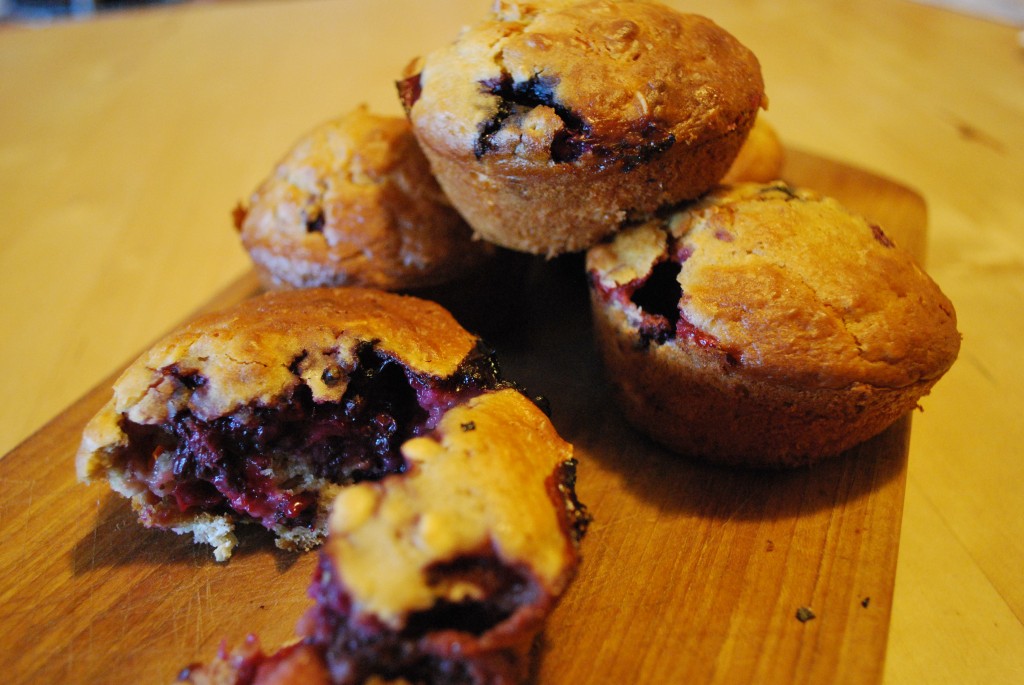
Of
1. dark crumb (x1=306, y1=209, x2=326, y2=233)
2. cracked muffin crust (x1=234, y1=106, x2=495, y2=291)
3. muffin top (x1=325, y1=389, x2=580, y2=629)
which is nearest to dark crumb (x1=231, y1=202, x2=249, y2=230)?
cracked muffin crust (x1=234, y1=106, x2=495, y2=291)

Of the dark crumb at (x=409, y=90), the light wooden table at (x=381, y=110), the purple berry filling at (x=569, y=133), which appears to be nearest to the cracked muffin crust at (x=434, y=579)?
the purple berry filling at (x=569, y=133)

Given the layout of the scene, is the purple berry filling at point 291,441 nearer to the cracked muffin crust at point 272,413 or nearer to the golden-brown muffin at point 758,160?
the cracked muffin crust at point 272,413

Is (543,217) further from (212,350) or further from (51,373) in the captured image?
(51,373)

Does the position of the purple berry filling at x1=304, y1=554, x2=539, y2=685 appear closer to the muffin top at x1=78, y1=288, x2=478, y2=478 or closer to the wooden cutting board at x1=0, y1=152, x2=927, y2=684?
the wooden cutting board at x1=0, y1=152, x2=927, y2=684

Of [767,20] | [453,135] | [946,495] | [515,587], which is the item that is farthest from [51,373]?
[767,20]

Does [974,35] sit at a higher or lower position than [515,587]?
lower

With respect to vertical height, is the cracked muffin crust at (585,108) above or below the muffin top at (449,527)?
above
